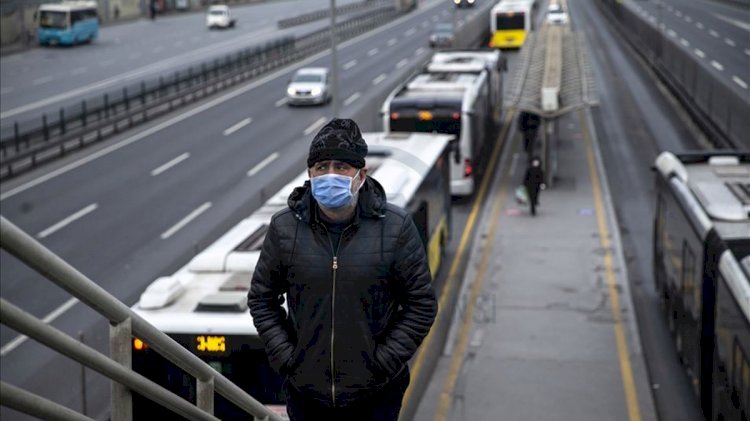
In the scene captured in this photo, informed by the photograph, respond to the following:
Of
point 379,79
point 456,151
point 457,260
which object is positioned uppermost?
point 456,151

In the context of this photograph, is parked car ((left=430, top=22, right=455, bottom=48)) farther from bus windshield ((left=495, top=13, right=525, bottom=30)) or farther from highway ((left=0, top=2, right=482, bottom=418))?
highway ((left=0, top=2, right=482, bottom=418))

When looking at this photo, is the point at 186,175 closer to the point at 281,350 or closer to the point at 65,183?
the point at 65,183

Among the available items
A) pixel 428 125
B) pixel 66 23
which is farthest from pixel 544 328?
pixel 66 23

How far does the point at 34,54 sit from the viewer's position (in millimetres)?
61969

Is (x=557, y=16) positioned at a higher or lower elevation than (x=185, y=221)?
higher

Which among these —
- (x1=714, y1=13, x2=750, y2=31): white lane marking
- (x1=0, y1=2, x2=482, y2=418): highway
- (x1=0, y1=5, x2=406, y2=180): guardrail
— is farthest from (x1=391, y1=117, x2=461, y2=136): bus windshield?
(x1=714, y1=13, x2=750, y2=31): white lane marking

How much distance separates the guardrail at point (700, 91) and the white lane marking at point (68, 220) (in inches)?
743

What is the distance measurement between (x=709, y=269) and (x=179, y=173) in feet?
76.7

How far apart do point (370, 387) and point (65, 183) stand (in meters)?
30.2

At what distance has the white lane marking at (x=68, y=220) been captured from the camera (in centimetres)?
2697

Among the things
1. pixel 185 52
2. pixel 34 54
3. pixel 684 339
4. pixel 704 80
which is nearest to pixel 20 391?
pixel 684 339

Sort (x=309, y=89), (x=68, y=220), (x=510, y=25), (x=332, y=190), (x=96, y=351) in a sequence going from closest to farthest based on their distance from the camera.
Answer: (x=96, y=351)
(x=332, y=190)
(x=68, y=220)
(x=309, y=89)
(x=510, y=25)

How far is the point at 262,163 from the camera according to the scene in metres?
36.6

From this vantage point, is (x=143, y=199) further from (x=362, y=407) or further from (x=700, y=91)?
(x=362, y=407)
